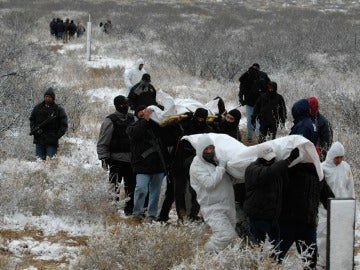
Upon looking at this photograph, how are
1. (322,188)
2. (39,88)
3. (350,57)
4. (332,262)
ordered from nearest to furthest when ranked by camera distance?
1. (332,262)
2. (322,188)
3. (39,88)
4. (350,57)

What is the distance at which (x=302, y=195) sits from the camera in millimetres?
5027

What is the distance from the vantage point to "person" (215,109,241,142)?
22.5 ft

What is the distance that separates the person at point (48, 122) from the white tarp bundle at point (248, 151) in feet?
9.02

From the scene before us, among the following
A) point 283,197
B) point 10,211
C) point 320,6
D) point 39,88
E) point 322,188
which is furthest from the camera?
point 320,6

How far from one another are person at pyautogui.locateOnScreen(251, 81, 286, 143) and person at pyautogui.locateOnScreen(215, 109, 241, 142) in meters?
2.52

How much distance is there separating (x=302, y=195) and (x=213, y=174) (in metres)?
0.81

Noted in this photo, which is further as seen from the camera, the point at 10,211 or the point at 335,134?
the point at 335,134

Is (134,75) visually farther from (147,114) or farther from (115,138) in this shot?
(147,114)

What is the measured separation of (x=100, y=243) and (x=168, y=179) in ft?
6.42

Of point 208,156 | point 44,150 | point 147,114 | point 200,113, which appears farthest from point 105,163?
point 208,156

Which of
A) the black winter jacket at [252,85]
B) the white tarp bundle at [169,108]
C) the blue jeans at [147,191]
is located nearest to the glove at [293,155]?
the white tarp bundle at [169,108]

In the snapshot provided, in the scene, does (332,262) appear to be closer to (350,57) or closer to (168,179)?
(168,179)

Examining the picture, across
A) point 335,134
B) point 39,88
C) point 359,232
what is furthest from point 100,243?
point 39,88

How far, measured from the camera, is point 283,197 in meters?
5.11
